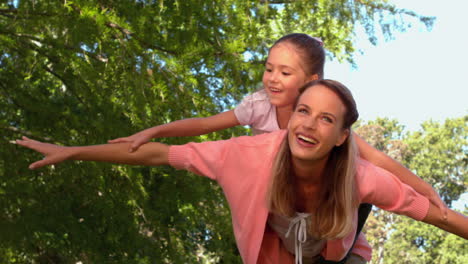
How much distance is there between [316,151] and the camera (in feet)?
10.5

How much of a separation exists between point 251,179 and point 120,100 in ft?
8.92

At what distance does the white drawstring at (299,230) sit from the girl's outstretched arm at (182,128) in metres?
0.68

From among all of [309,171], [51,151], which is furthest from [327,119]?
[51,151]

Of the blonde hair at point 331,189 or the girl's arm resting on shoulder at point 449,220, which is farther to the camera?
the girl's arm resting on shoulder at point 449,220

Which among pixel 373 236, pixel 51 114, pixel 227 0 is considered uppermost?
pixel 227 0

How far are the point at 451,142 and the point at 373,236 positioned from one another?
5610mm

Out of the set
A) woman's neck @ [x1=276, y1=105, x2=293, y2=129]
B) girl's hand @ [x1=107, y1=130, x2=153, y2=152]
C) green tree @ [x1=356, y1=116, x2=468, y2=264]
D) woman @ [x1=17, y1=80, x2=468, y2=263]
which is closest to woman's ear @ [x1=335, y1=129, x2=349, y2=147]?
woman @ [x1=17, y1=80, x2=468, y2=263]

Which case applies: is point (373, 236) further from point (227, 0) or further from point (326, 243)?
point (326, 243)

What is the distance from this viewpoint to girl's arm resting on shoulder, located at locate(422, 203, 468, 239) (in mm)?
3436

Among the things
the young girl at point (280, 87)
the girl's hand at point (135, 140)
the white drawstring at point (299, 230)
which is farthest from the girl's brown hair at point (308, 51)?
the girl's hand at point (135, 140)

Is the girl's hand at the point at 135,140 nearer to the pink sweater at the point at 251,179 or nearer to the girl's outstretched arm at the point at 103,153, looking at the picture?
the girl's outstretched arm at the point at 103,153

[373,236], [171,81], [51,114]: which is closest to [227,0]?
[171,81]

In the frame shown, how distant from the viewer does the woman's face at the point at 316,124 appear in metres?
3.18

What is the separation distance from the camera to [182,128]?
3.60 meters
